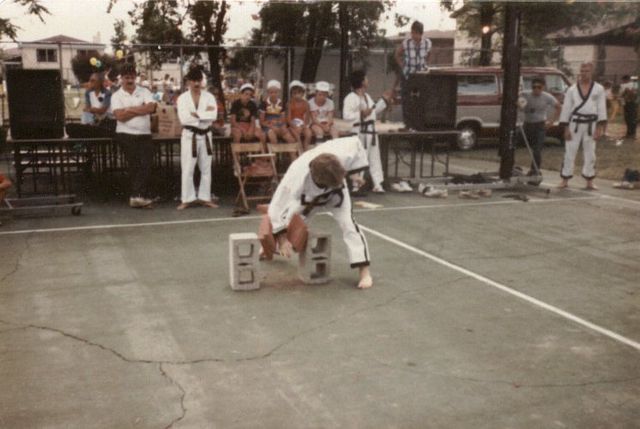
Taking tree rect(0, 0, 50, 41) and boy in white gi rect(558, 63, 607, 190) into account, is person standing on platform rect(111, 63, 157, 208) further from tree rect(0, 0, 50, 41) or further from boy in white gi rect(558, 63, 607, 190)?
boy in white gi rect(558, 63, 607, 190)

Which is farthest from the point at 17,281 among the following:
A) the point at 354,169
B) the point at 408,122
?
the point at 408,122

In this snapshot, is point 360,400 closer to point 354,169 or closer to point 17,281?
point 354,169

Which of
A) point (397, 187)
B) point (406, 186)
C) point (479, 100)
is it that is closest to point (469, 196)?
point (406, 186)

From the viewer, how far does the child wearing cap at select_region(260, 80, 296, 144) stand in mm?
11695

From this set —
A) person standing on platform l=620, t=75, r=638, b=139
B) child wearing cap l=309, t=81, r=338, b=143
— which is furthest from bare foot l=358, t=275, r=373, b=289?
person standing on platform l=620, t=75, r=638, b=139

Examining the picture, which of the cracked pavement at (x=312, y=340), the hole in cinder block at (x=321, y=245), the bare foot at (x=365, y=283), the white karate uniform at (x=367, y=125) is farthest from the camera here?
the white karate uniform at (x=367, y=125)

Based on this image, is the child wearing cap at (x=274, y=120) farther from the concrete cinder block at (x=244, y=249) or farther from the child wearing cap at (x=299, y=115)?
the concrete cinder block at (x=244, y=249)

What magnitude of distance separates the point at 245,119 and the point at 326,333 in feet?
21.9

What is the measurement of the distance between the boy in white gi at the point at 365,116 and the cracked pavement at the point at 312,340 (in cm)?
372

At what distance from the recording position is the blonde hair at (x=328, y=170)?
20.2 feet

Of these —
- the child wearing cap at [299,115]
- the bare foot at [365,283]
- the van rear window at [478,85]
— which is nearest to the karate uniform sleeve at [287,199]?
the bare foot at [365,283]

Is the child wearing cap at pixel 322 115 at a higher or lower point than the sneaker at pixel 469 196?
higher

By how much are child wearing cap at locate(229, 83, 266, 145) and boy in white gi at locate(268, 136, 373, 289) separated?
4788 millimetres

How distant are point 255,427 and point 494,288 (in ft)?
11.4
